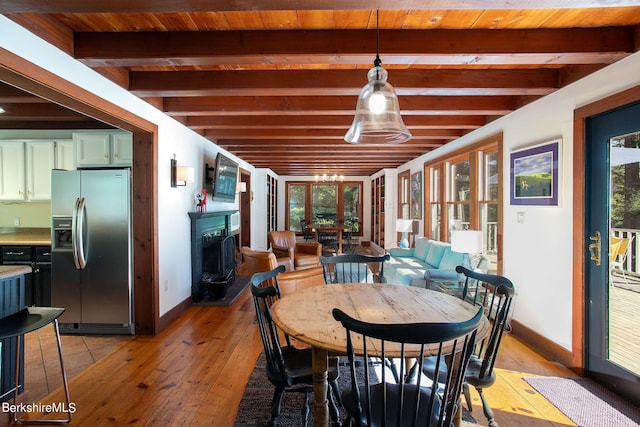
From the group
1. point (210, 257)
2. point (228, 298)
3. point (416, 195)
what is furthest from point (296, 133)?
point (416, 195)

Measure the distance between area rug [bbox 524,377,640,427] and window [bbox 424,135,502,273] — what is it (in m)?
1.52

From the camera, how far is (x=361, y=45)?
2.07 meters

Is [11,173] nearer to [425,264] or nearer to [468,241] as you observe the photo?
[468,241]

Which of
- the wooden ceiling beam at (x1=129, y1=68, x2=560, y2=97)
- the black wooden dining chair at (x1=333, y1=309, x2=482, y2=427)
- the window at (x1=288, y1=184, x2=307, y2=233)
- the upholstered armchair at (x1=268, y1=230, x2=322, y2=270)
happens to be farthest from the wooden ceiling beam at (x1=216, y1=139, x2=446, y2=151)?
the window at (x1=288, y1=184, x2=307, y2=233)

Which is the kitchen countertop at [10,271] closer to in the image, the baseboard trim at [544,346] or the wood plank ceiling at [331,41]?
the wood plank ceiling at [331,41]

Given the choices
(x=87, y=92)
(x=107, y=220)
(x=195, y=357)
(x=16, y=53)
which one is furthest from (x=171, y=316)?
(x=16, y=53)

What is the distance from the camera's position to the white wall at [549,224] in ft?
7.87

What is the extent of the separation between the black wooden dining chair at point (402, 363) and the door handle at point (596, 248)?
1693 mm

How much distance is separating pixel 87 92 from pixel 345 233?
29.2ft

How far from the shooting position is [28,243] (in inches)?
135

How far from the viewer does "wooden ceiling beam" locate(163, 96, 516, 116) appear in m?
3.20

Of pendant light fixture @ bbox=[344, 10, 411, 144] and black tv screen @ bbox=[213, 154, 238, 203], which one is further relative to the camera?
black tv screen @ bbox=[213, 154, 238, 203]

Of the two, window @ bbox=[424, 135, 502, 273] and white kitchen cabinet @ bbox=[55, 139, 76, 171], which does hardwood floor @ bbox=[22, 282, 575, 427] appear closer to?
window @ bbox=[424, 135, 502, 273]

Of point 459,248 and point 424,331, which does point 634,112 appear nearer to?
point 459,248
